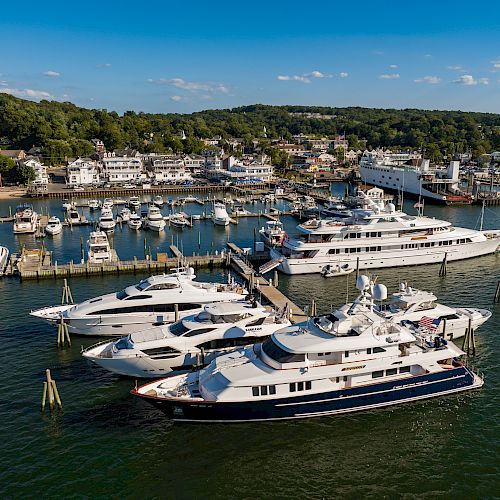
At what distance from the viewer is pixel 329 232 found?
1868 inches

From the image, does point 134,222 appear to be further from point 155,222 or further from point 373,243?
point 373,243

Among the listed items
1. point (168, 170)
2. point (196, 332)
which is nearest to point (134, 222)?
point (196, 332)

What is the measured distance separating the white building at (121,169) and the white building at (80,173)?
4.38m

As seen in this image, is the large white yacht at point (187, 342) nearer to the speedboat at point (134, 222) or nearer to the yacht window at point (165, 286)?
the yacht window at point (165, 286)

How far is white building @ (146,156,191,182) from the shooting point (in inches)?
4801

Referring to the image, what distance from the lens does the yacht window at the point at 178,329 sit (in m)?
26.6

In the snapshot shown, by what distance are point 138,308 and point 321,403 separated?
1379 centimetres

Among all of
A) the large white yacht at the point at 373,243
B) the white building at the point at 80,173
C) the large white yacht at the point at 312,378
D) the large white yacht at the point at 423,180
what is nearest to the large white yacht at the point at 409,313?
the large white yacht at the point at 312,378

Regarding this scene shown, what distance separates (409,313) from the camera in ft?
95.0

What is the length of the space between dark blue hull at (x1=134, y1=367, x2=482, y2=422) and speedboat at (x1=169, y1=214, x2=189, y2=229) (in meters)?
49.2

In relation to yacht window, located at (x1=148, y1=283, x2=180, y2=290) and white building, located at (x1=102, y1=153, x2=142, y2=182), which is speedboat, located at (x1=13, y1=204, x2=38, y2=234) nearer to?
yacht window, located at (x1=148, y1=283, x2=180, y2=290)

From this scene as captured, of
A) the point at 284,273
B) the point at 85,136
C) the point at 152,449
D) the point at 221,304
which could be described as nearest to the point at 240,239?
the point at 284,273

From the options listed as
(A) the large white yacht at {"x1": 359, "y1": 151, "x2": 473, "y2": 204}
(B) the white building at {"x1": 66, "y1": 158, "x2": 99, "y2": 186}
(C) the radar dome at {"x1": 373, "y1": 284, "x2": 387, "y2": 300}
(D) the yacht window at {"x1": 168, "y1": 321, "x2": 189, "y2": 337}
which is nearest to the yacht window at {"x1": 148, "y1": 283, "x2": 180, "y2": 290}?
(D) the yacht window at {"x1": 168, "y1": 321, "x2": 189, "y2": 337}

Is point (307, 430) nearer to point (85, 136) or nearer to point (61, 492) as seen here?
point (61, 492)
